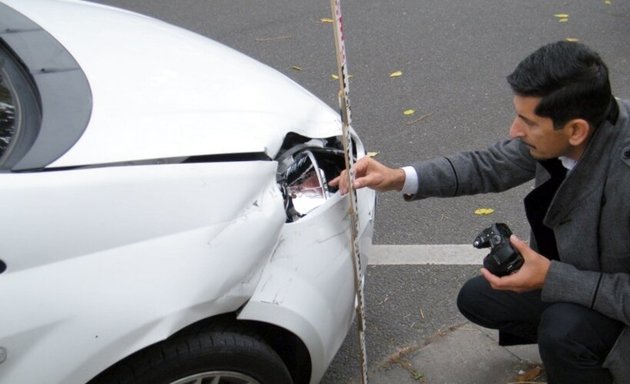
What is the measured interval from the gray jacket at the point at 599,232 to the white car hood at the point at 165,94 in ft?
2.61

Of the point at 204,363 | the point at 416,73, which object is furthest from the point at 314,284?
the point at 416,73

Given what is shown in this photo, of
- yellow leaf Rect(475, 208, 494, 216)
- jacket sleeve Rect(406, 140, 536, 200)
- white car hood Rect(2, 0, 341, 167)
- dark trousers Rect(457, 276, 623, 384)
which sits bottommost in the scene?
yellow leaf Rect(475, 208, 494, 216)

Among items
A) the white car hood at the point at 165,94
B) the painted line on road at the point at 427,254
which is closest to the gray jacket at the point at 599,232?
the white car hood at the point at 165,94

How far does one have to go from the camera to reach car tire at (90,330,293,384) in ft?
5.85

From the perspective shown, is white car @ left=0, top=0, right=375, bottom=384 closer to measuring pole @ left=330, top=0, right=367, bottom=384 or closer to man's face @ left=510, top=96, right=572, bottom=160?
measuring pole @ left=330, top=0, right=367, bottom=384

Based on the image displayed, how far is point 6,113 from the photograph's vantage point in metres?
1.93

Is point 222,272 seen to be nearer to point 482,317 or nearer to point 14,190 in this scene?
point 14,190

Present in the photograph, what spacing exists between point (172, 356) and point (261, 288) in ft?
0.93

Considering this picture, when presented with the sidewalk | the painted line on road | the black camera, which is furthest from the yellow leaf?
the black camera

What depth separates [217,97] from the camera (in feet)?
7.18

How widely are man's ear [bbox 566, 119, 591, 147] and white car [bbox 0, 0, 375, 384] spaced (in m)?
0.68

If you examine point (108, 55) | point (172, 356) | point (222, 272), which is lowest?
point (172, 356)

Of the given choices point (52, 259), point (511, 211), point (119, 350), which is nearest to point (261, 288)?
point (119, 350)

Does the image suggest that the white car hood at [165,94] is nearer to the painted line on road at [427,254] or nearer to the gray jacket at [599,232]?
the gray jacket at [599,232]
